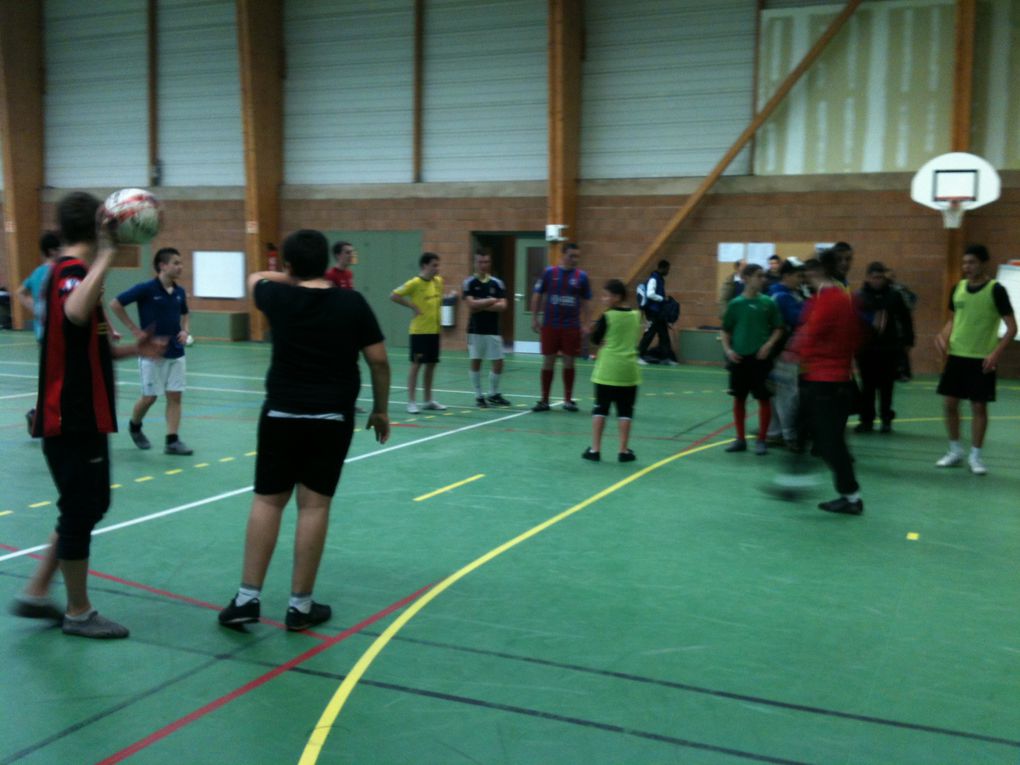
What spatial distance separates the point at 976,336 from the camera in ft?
26.0

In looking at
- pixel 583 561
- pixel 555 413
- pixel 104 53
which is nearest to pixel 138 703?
pixel 583 561

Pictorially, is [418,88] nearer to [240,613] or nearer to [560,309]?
[560,309]

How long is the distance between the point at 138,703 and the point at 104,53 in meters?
23.9

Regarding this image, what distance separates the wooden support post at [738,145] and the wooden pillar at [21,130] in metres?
15.4

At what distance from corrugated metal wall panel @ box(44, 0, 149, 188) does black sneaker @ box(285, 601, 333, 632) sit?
71.5 feet

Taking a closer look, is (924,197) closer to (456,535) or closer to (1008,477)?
(1008,477)

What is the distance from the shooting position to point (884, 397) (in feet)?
34.2

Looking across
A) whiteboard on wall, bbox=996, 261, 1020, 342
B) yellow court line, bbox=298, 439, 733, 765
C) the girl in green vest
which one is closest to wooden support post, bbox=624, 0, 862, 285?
whiteboard on wall, bbox=996, 261, 1020, 342

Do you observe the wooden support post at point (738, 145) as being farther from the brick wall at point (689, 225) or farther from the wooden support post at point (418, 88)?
the wooden support post at point (418, 88)

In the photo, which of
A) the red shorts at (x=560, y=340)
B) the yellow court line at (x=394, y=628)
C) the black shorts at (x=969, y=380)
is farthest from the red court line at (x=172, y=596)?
the red shorts at (x=560, y=340)

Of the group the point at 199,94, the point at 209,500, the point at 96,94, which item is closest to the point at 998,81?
the point at 209,500

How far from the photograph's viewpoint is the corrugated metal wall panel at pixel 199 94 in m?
22.3

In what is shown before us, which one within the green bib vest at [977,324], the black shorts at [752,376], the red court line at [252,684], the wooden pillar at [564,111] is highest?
the wooden pillar at [564,111]

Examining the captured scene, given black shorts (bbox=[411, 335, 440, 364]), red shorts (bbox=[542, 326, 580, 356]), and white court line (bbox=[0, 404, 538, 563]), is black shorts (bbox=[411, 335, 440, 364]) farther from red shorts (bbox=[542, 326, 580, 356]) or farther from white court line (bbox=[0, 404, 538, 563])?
red shorts (bbox=[542, 326, 580, 356])
